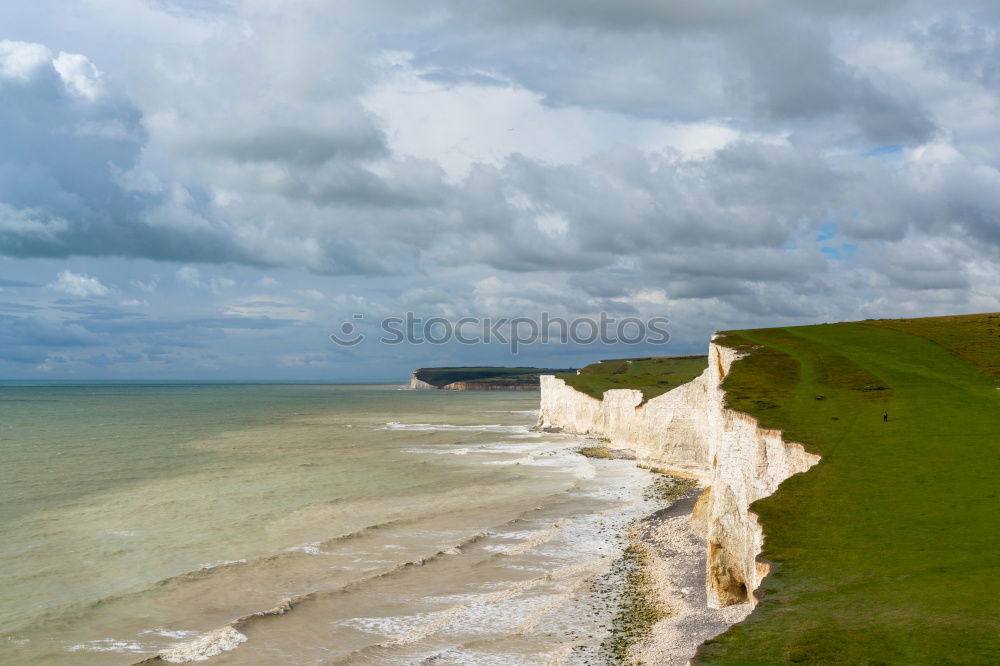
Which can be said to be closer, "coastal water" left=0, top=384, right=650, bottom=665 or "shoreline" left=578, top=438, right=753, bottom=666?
"shoreline" left=578, top=438, right=753, bottom=666

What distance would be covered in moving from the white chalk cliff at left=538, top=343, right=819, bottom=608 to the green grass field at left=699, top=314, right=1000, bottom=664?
2.52ft

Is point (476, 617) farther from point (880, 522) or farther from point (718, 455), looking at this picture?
point (880, 522)

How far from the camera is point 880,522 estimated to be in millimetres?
14820

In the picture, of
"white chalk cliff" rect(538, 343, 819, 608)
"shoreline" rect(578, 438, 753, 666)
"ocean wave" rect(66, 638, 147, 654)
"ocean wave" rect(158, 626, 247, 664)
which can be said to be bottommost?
"ocean wave" rect(66, 638, 147, 654)

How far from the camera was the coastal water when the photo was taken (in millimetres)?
19562

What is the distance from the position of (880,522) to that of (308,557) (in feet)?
71.2

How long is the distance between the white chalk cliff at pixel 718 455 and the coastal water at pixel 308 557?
13.0 feet

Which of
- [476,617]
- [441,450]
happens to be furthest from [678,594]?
[441,450]

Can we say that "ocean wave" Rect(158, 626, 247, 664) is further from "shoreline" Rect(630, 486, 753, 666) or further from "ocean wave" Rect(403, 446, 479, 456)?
"ocean wave" Rect(403, 446, 479, 456)

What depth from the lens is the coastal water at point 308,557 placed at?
19562 mm

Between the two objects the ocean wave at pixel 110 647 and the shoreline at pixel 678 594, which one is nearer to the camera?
the shoreline at pixel 678 594

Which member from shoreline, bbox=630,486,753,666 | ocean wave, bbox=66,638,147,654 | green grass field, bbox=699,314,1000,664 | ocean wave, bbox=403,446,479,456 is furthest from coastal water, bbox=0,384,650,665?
green grass field, bbox=699,314,1000,664

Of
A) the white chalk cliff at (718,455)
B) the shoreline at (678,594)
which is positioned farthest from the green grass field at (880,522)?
the shoreline at (678,594)

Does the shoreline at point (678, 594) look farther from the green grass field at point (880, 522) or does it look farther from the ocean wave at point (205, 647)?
the ocean wave at point (205, 647)
